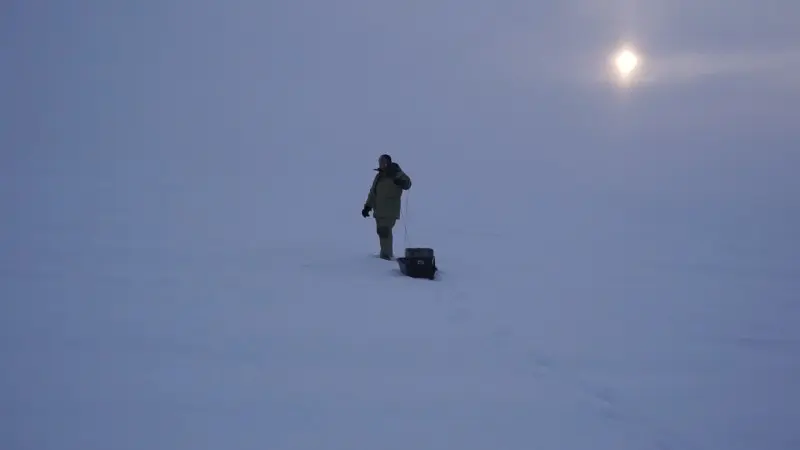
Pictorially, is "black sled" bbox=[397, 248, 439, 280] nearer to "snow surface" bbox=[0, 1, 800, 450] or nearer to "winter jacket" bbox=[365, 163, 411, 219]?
"snow surface" bbox=[0, 1, 800, 450]

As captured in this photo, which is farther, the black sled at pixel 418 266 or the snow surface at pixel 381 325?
the black sled at pixel 418 266

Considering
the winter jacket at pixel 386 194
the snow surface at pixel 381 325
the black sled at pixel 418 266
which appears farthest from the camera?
the winter jacket at pixel 386 194

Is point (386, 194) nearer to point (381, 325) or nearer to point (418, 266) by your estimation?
point (418, 266)

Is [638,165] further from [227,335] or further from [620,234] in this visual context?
[227,335]

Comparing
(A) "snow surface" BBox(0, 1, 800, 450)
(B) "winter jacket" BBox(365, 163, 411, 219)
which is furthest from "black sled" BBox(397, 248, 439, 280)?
(B) "winter jacket" BBox(365, 163, 411, 219)

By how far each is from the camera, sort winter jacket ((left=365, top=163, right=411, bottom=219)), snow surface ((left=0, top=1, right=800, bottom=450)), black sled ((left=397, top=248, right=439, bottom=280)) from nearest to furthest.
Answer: snow surface ((left=0, top=1, right=800, bottom=450)), black sled ((left=397, top=248, right=439, bottom=280)), winter jacket ((left=365, top=163, right=411, bottom=219))

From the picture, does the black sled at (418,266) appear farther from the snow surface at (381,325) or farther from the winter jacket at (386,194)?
the winter jacket at (386,194)

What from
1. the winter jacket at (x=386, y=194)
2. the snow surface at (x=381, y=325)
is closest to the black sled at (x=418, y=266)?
the snow surface at (x=381, y=325)

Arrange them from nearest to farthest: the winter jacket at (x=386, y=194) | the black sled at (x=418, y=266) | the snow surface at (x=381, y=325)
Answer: the snow surface at (x=381, y=325) → the black sled at (x=418, y=266) → the winter jacket at (x=386, y=194)

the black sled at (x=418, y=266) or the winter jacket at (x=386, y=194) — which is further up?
the winter jacket at (x=386, y=194)

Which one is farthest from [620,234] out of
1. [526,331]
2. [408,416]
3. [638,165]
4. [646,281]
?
[638,165]

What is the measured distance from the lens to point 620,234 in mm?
13391

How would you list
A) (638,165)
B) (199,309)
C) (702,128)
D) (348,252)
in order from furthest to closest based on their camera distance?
(702,128) → (638,165) → (348,252) → (199,309)

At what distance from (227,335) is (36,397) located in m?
1.44
